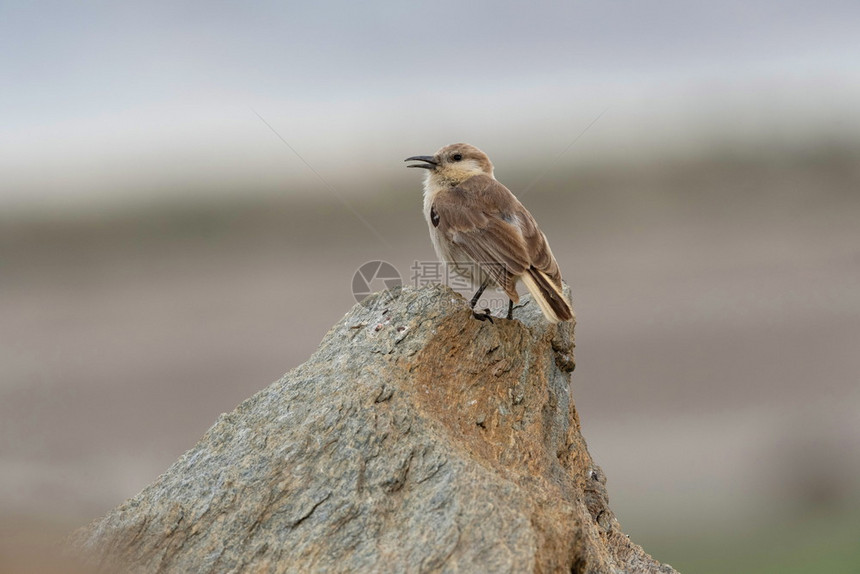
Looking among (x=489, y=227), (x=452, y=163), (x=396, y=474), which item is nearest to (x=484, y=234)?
(x=489, y=227)

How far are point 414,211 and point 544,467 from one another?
19.1 m

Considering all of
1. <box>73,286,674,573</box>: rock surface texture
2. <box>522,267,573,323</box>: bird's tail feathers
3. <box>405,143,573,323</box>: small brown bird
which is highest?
<box>405,143,573,323</box>: small brown bird

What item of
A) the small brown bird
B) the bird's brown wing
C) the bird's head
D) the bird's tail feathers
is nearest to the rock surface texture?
the bird's tail feathers

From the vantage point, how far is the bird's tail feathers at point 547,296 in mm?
6336

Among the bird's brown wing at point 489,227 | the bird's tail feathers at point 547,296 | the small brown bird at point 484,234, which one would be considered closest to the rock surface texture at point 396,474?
the bird's tail feathers at point 547,296

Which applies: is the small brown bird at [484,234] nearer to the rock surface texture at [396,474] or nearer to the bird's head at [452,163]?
the bird's head at [452,163]

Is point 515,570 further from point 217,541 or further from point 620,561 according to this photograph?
point 620,561

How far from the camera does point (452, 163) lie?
330 inches

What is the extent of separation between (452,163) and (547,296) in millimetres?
2341

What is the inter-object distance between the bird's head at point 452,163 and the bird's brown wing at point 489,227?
12.6 inches

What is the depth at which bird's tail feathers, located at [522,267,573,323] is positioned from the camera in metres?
6.34

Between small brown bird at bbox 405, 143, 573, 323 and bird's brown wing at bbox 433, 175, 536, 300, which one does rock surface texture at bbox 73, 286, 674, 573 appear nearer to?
small brown bird at bbox 405, 143, 573, 323

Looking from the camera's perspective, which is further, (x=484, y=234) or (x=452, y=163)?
A: (x=452, y=163)

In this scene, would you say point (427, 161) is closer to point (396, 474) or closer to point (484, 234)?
point (484, 234)
